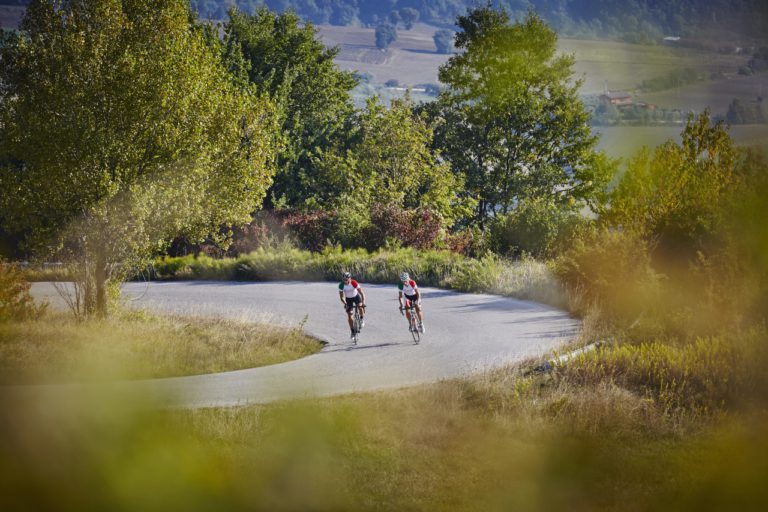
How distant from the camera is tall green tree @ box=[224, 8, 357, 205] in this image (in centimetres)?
5197

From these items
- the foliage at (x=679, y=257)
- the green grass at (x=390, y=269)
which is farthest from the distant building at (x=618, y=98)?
the green grass at (x=390, y=269)

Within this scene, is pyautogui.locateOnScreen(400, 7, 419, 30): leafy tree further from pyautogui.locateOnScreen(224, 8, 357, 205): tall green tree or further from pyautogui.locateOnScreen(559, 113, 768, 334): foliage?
pyautogui.locateOnScreen(559, 113, 768, 334): foliage

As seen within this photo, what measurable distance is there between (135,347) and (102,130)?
195 inches

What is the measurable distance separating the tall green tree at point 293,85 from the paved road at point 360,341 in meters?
23.3

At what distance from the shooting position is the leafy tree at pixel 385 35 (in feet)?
468

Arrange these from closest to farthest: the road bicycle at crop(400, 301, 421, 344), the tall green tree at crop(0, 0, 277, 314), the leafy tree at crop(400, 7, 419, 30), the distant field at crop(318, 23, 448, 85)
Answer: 1. the road bicycle at crop(400, 301, 421, 344)
2. the tall green tree at crop(0, 0, 277, 314)
3. the leafy tree at crop(400, 7, 419, 30)
4. the distant field at crop(318, 23, 448, 85)

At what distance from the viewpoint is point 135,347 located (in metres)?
16.0

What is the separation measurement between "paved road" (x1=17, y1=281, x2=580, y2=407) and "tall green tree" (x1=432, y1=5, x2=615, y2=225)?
66.2 ft

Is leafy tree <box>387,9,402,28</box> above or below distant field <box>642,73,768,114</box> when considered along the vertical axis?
above

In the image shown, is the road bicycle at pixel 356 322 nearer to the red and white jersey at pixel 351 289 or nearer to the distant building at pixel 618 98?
the red and white jersey at pixel 351 289

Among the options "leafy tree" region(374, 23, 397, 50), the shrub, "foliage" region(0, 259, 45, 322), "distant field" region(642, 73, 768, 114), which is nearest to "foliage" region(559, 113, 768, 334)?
"distant field" region(642, 73, 768, 114)

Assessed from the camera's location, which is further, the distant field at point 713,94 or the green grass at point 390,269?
the green grass at point 390,269

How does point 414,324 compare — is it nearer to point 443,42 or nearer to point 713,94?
point 713,94

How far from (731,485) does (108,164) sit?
583 inches
